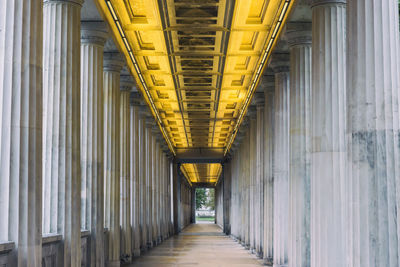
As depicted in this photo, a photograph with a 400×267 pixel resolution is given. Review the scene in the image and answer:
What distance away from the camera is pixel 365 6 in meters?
10.6

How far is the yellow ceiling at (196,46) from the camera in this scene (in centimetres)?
2162

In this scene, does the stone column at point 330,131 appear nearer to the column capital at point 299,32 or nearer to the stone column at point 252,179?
the column capital at point 299,32

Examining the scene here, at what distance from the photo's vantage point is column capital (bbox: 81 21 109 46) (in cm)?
1966

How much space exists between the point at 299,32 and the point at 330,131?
538cm

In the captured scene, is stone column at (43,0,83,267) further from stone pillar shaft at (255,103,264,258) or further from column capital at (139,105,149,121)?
column capital at (139,105,149,121)

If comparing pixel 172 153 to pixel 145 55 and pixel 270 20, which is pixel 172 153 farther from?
pixel 270 20

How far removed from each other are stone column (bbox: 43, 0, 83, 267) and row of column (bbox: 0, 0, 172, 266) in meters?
0.03

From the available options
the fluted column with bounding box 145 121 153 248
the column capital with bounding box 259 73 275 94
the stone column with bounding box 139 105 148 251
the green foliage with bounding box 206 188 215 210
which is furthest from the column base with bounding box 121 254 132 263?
the green foliage with bounding box 206 188 215 210

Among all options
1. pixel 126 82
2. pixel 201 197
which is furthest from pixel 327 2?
pixel 201 197

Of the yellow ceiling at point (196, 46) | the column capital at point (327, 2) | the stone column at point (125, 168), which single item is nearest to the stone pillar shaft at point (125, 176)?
the stone column at point (125, 168)

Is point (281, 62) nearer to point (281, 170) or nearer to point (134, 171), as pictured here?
point (281, 170)

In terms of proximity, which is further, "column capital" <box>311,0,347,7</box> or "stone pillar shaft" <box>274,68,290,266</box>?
"stone pillar shaft" <box>274,68,290,266</box>

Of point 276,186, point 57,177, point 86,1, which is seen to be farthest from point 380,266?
point 276,186

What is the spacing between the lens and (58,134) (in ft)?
49.8
